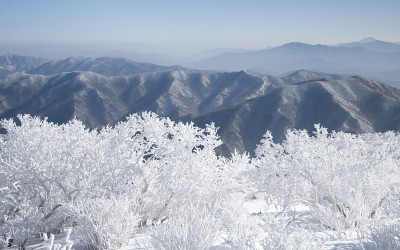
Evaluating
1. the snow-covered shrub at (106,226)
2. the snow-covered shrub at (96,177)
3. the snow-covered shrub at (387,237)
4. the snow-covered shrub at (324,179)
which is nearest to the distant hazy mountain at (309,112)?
the snow-covered shrub at (324,179)

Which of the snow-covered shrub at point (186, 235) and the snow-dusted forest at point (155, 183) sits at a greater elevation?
the snow-covered shrub at point (186, 235)

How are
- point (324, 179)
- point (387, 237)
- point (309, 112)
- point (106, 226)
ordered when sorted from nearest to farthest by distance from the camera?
point (387, 237)
point (106, 226)
point (324, 179)
point (309, 112)

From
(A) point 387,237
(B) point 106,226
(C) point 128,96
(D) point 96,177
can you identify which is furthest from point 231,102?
(A) point 387,237

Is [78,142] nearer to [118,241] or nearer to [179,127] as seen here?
[179,127]

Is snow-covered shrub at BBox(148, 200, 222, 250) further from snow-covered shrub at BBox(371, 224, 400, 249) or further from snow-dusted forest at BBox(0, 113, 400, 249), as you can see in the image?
snow-covered shrub at BBox(371, 224, 400, 249)

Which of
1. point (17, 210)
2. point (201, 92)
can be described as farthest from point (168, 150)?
point (201, 92)

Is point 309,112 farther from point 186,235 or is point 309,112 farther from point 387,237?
point 186,235

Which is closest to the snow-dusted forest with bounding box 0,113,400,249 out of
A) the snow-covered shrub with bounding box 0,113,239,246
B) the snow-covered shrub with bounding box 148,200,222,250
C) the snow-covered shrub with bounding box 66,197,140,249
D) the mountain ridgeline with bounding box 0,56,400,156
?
the snow-covered shrub with bounding box 0,113,239,246

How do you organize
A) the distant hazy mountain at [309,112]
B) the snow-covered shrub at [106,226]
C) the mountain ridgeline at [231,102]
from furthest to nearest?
the mountain ridgeline at [231,102] < the distant hazy mountain at [309,112] < the snow-covered shrub at [106,226]

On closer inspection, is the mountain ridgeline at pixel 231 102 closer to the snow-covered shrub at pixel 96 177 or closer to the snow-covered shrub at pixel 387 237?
the snow-covered shrub at pixel 96 177
